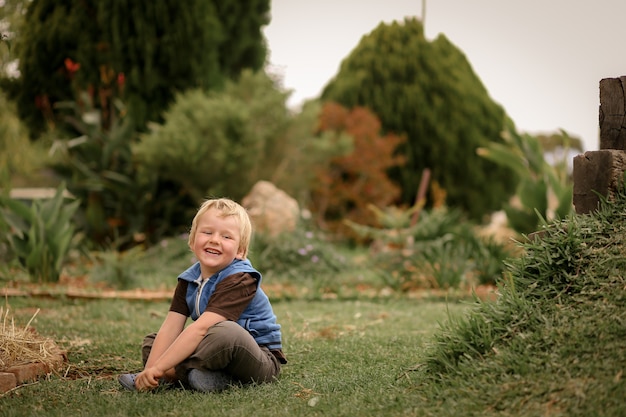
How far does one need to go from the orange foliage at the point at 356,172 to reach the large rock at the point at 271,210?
3622mm

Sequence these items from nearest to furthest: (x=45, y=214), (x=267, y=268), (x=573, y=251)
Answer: (x=573, y=251)
(x=45, y=214)
(x=267, y=268)

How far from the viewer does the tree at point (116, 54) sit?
34.6ft

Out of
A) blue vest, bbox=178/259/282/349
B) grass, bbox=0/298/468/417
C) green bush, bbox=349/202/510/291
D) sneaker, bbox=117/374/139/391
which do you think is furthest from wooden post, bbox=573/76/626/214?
green bush, bbox=349/202/510/291

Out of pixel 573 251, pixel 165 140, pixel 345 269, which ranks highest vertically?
pixel 165 140

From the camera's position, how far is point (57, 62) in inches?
428

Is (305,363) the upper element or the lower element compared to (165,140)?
lower

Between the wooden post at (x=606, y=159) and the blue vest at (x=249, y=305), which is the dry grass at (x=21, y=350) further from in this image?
the wooden post at (x=606, y=159)

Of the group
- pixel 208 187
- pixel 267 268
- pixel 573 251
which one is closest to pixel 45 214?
pixel 267 268

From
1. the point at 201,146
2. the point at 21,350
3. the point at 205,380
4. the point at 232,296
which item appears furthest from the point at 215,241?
the point at 201,146

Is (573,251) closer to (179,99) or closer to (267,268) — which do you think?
(267,268)

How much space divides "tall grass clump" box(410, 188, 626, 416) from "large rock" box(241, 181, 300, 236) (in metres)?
5.82

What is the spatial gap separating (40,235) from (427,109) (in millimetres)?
9072

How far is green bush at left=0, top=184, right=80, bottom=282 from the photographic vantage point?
22.1 ft

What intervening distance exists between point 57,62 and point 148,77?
150cm
